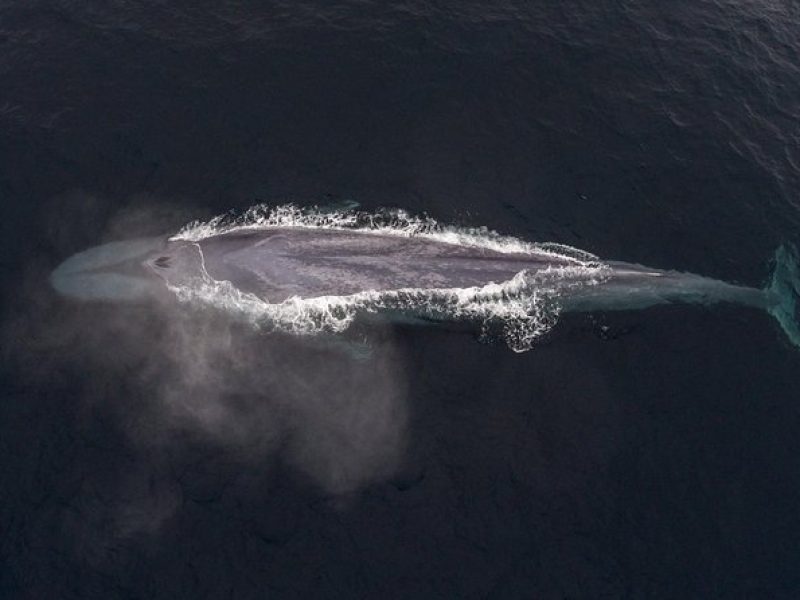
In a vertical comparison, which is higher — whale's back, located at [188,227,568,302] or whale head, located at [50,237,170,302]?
whale's back, located at [188,227,568,302]

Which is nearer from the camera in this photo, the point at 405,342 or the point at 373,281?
the point at 405,342

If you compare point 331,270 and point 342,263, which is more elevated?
point 342,263

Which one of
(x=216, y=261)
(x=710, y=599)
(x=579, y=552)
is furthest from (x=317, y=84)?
(x=710, y=599)

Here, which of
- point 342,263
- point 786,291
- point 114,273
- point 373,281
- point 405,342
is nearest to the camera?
point 405,342

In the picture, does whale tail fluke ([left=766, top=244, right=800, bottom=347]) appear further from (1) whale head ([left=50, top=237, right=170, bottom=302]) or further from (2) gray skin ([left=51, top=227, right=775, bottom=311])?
(1) whale head ([left=50, top=237, right=170, bottom=302])

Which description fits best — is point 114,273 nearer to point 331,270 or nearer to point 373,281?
point 331,270

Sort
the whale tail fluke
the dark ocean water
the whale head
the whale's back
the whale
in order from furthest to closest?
the whale tail fluke < the whale's back < the whale head < the whale < the dark ocean water

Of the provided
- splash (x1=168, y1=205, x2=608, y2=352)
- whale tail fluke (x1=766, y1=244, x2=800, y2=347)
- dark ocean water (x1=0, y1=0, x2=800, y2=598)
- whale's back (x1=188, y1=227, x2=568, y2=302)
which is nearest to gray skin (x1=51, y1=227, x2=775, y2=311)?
whale's back (x1=188, y1=227, x2=568, y2=302)

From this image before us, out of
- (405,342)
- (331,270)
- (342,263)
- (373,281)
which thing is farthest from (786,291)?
(331,270)
